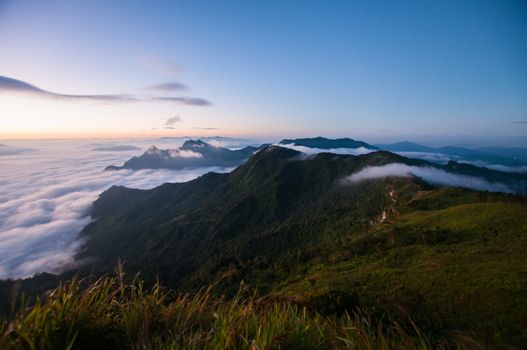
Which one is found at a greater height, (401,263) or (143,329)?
(143,329)

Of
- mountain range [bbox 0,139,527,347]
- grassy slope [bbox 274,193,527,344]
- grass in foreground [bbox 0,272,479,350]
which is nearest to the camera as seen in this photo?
grass in foreground [bbox 0,272,479,350]

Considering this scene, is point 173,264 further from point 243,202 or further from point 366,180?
point 366,180

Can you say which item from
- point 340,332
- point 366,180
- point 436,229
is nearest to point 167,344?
point 340,332

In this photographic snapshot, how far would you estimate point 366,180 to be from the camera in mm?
148000

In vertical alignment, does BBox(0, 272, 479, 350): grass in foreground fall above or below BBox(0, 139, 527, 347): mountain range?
above

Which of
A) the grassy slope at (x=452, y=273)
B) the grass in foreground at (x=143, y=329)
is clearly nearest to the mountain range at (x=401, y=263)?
the grassy slope at (x=452, y=273)

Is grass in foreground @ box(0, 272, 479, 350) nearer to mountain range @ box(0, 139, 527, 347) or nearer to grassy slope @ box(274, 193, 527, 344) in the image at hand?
mountain range @ box(0, 139, 527, 347)

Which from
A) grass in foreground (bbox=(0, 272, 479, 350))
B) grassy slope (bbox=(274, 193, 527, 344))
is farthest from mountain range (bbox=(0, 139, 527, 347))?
grass in foreground (bbox=(0, 272, 479, 350))

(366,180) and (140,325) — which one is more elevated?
(140,325)

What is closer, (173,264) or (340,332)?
(340,332)

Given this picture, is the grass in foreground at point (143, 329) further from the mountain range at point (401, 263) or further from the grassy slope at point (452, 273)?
the grassy slope at point (452, 273)

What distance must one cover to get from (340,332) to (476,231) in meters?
40.3

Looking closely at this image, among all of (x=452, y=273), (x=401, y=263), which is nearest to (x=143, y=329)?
(x=452, y=273)

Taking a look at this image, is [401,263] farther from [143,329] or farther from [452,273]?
[143,329]
